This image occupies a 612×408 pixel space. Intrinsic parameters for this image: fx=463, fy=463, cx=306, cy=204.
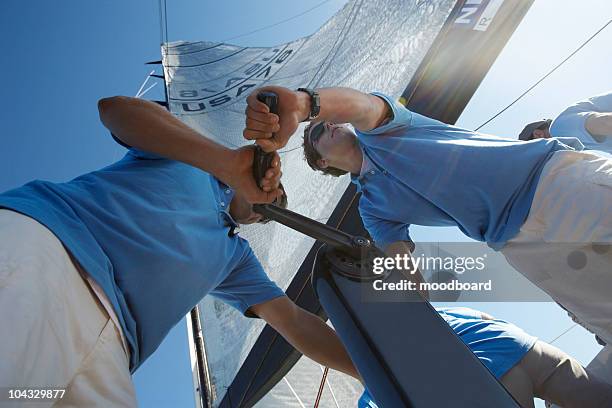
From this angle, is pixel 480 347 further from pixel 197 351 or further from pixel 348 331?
pixel 197 351

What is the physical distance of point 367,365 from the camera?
18.7 inches

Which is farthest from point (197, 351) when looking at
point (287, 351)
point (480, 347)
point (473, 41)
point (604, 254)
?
point (604, 254)

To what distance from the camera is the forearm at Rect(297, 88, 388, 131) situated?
81 cm

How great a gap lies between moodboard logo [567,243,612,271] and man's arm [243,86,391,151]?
44 cm

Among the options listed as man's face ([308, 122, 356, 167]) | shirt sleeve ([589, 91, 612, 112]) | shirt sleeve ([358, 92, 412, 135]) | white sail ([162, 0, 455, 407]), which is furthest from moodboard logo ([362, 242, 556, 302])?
white sail ([162, 0, 455, 407])

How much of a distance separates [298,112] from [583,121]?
2.42ft

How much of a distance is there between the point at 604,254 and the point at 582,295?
7cm

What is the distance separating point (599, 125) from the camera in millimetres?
1039

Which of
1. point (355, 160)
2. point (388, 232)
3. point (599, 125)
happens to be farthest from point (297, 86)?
point (599, 125)

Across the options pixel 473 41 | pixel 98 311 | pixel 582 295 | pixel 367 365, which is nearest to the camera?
pixel 367 365

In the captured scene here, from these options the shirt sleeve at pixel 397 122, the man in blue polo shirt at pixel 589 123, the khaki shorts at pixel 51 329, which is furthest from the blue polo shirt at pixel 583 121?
the khaki shorts at pixel 51 329

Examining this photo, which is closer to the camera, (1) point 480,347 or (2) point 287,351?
(1) point 480,347

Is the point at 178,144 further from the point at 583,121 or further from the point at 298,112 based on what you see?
the point at 583,121

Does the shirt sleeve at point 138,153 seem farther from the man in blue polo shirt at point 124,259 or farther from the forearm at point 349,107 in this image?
the forearm at point 349,107
